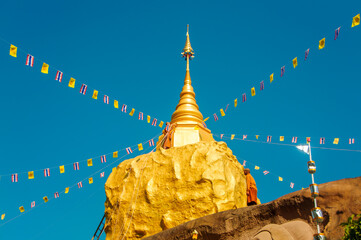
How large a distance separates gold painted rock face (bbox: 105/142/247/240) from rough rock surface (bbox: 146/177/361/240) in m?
4.32

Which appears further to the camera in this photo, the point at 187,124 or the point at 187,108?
the point at 187,108

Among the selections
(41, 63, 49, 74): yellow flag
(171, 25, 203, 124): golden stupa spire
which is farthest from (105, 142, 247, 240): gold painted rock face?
(41, 63, 49, 74): yellow flag

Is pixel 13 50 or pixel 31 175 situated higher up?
pixel 13 50

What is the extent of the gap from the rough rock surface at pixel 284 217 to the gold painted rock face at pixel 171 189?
432 cm

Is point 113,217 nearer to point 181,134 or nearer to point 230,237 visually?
point 181,134

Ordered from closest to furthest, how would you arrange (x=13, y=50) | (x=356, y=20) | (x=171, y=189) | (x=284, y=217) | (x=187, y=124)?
(x=284, y=217)
(x=356, y=20)
(x=13, y=50)
(x=171, y=189)
(x=187, y=124)

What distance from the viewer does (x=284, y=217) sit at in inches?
361

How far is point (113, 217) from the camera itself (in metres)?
16.1

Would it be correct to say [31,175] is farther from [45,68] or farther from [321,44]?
[321,44]

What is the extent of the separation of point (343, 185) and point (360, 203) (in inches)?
24.5

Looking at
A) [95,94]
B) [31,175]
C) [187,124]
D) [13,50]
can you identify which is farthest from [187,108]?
[13,50]

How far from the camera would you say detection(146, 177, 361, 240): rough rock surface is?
8.29 metres

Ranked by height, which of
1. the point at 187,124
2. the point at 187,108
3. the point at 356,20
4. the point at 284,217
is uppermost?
Result: the point at 187,108

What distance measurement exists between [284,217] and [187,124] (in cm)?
1073
